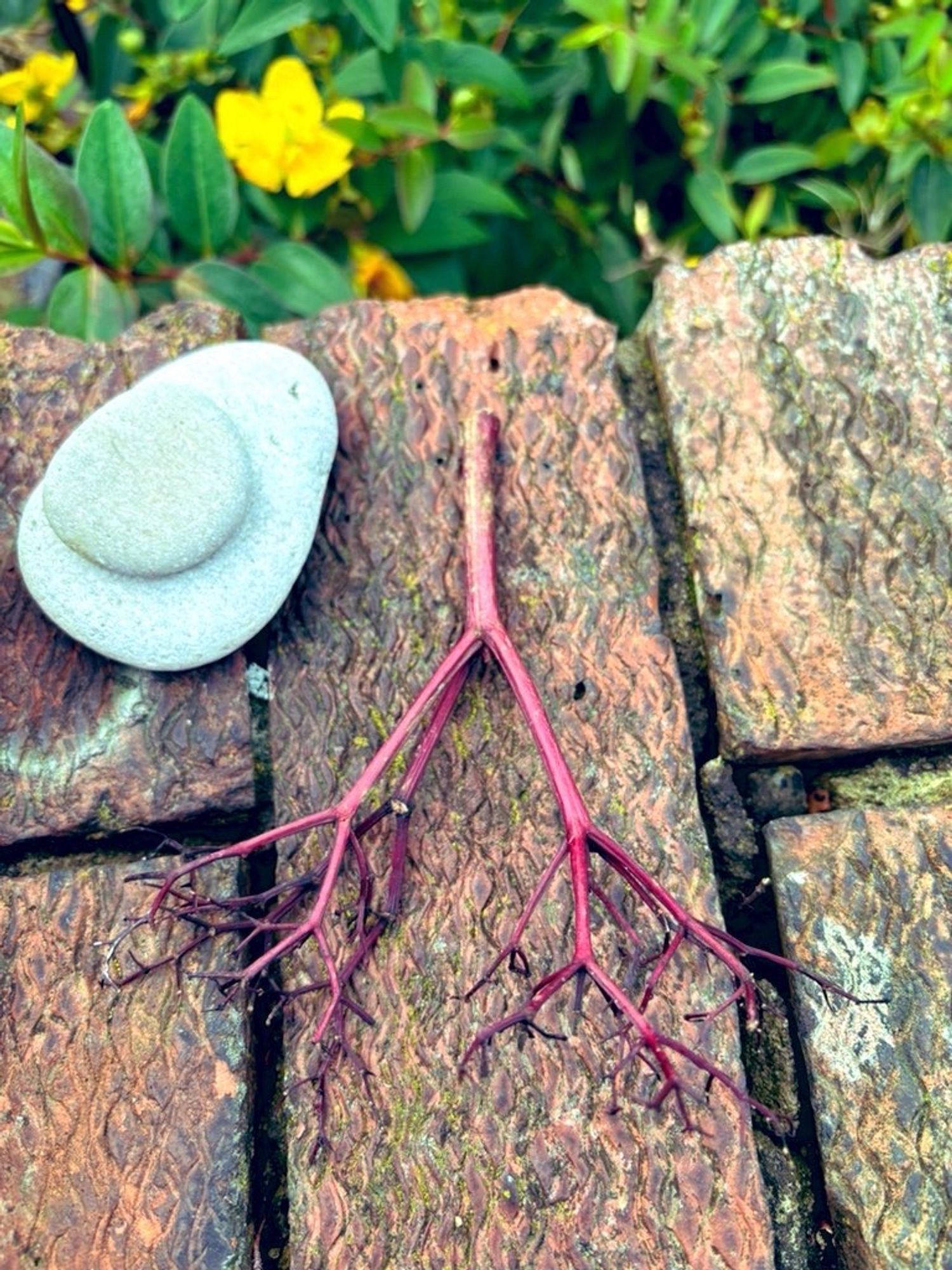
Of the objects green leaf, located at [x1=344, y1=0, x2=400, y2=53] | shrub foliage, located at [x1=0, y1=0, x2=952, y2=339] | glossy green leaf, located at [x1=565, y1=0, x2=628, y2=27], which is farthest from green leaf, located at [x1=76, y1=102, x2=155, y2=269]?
glossy green leaf, located at [x1=565, y1=0, x2=628, y2=27]

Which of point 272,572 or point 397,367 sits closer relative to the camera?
point 272,572

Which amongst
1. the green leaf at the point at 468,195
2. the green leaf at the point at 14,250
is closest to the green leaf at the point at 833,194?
the green leaf at the point at 468,195

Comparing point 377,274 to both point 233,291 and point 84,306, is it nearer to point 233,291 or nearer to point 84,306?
point 233,291

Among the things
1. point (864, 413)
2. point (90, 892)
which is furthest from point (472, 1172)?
point (864, 413)

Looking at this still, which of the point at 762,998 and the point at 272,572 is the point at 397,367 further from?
the point at 762,998

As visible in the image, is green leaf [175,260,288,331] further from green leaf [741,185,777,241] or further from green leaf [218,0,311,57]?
green leaf [741,185,777,241]
